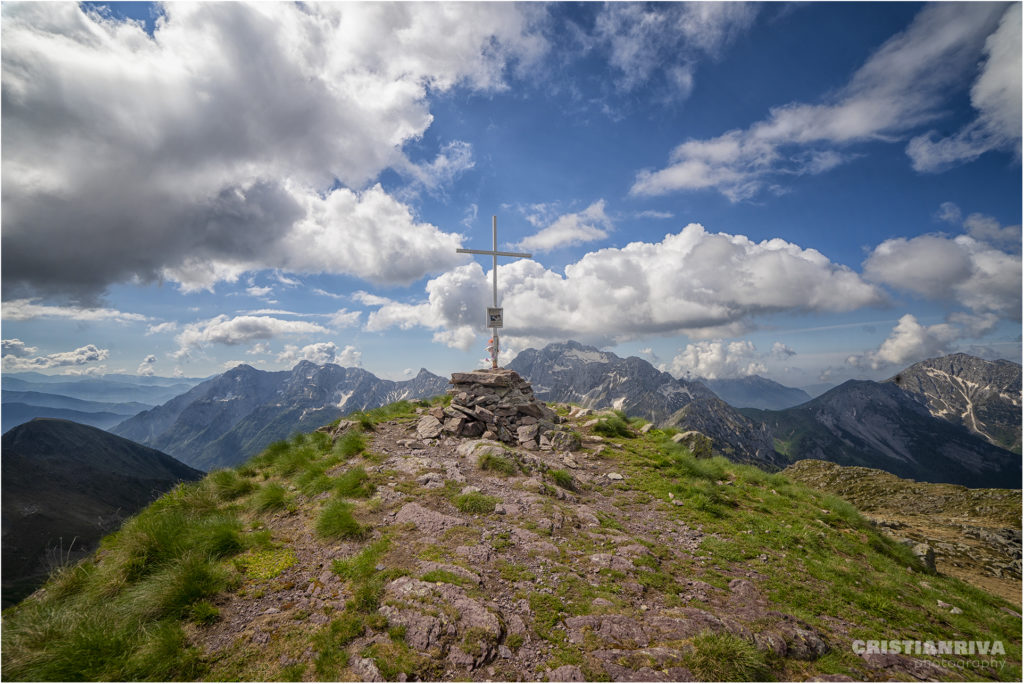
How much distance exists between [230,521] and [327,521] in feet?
10.5

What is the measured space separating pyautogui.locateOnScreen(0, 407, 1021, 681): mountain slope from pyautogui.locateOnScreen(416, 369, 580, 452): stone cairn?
4.26 meters

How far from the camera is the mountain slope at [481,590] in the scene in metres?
6.97

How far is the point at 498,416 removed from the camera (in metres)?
23.6

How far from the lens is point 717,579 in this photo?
36.1 ft

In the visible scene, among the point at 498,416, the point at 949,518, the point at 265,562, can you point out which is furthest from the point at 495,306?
the point at 949,518

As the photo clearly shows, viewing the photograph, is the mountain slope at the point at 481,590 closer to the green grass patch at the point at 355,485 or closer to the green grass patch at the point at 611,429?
the green grass patch at the point at 355,485

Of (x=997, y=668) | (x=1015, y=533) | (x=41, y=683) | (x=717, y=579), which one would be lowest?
(x=1015, y=533)

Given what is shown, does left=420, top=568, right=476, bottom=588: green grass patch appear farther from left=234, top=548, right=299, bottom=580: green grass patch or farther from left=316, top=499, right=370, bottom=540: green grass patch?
left=234, top=548, right=299, bottom=580: green grass patch

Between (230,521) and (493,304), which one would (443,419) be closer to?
(493,304)

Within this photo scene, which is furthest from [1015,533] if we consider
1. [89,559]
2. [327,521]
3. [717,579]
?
[89,559]

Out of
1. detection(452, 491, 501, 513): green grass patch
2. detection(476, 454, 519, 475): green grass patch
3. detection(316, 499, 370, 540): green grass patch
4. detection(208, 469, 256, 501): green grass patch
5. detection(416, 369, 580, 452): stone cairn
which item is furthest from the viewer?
detection(416, 369, 580, 452): stone cairn

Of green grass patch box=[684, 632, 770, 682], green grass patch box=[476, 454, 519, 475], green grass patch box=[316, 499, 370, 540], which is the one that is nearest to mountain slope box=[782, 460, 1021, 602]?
green grass patch box=[684, 632, 770, 682]

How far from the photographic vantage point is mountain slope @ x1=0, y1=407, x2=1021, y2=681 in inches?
275

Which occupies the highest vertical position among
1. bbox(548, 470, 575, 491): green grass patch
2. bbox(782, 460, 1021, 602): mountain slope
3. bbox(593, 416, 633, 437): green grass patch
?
bbox(593, 416, 633, 437): green grass patch
